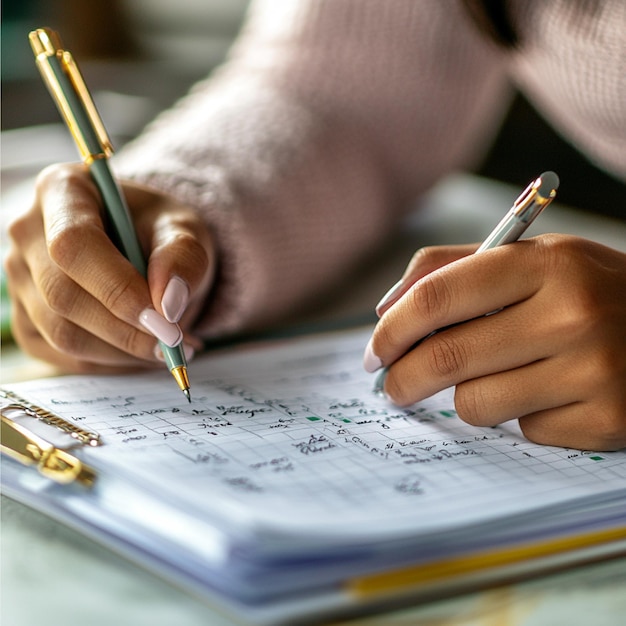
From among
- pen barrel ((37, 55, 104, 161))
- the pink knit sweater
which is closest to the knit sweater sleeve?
the pink knit sweater

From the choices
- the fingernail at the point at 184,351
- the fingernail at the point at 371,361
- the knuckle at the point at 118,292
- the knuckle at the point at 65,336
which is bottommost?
the fingernail at the point at 371,361

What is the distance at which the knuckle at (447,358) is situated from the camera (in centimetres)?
36

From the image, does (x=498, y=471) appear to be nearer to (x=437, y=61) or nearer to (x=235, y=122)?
(x=235, y=122)

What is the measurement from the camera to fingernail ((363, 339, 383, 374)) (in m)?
0.39

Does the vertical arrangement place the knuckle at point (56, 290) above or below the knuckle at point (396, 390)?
above

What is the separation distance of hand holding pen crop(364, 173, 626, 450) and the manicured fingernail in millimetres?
26

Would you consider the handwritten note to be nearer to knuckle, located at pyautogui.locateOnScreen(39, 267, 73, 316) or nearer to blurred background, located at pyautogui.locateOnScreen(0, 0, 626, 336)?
knuckle, located at pyautogui.locateOnScreen(39, 267, 73, 316)

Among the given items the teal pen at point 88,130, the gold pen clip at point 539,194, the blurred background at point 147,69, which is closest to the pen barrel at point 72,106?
the teal pen at point 88,130

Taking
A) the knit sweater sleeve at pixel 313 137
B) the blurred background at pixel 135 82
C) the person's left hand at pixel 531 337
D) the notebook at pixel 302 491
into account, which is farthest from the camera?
the blurred background at pixel 135 82

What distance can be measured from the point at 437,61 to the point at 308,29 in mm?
110

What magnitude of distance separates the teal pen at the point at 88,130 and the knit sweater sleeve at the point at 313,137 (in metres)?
0.09

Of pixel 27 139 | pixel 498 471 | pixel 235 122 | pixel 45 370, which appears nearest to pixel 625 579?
pixel 498 471

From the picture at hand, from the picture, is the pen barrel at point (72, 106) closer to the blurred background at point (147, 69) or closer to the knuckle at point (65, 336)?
the knuckle at point (65, 336)

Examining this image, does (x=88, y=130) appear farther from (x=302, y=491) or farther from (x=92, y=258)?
(x=302, y=491)
